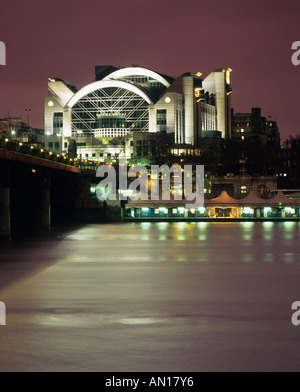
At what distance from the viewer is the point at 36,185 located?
9662cm

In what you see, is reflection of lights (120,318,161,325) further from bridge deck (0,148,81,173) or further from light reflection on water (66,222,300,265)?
bridge deck (0,148,81,173)

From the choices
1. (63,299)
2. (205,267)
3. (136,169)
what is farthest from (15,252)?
(136,169)

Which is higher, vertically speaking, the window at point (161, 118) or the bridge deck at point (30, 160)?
the window at point (161, 118)

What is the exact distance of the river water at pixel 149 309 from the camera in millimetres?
23266

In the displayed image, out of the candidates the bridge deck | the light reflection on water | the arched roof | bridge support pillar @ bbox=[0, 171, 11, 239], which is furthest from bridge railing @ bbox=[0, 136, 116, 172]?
the arched roof

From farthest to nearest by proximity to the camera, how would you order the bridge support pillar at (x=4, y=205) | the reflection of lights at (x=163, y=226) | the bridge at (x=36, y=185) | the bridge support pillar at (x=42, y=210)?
the reflection of lights at (x=163, y=226) → the bridge support pillar at (x=42, y=210) → the bridge at (x=36, y=185) → the bridge support pillar at (x=4, y=205)

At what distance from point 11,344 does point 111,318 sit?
573 cm

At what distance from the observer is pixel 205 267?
49.8 m

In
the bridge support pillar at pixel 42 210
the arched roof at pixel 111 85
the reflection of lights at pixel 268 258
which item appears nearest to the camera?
the reflection of lights at pixel 268 258

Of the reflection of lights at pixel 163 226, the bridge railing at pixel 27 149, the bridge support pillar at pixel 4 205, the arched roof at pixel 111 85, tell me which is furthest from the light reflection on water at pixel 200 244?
the arched roof at pixel 111 85

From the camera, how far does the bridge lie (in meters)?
71.8

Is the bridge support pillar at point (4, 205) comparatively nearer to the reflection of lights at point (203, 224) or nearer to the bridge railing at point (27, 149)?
the bridge railing at point (27, 149)

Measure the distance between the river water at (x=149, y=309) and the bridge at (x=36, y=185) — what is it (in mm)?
10349
